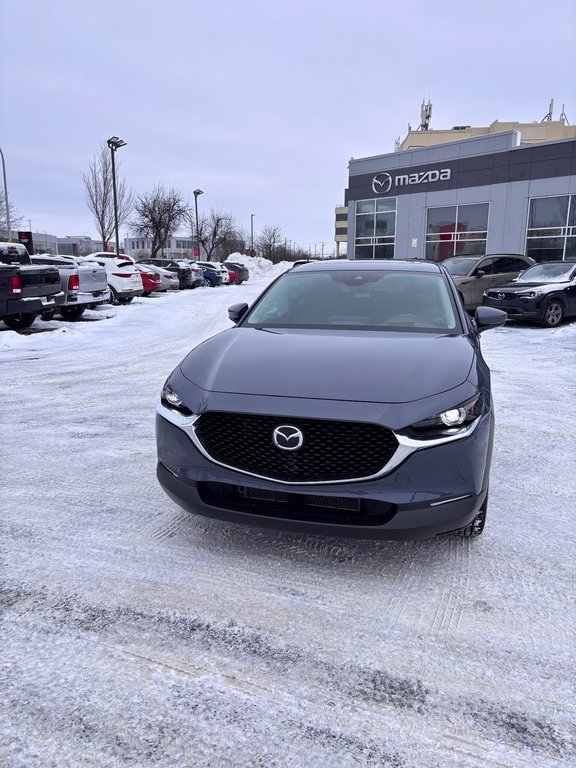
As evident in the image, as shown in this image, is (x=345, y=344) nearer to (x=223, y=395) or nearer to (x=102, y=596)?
(x=223, y=395)

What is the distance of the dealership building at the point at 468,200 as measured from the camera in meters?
26.5

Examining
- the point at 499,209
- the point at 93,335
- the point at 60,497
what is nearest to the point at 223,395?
the point at 60,497

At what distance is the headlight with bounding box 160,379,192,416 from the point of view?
2844 millimetres

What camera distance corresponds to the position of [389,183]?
3275 centimetres

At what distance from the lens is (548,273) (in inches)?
525

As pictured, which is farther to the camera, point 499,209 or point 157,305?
point 499,209

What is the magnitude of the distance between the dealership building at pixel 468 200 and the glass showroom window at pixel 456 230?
0.05m

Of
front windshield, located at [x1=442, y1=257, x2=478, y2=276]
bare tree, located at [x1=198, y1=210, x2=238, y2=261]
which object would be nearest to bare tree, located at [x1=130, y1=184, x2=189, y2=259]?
bare tree, located at [x1=198, y1=210, x2=238, y2=261]

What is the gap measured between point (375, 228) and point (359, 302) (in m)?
31.2

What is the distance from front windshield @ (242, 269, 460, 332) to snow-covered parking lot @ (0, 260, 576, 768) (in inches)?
52.6

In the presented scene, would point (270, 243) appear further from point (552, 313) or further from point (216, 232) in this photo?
point (552, 313)

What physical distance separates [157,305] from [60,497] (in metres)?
15.6

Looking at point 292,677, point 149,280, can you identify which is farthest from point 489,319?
point 149,280

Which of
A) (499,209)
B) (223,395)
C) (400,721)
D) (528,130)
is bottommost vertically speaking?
(400,721)
